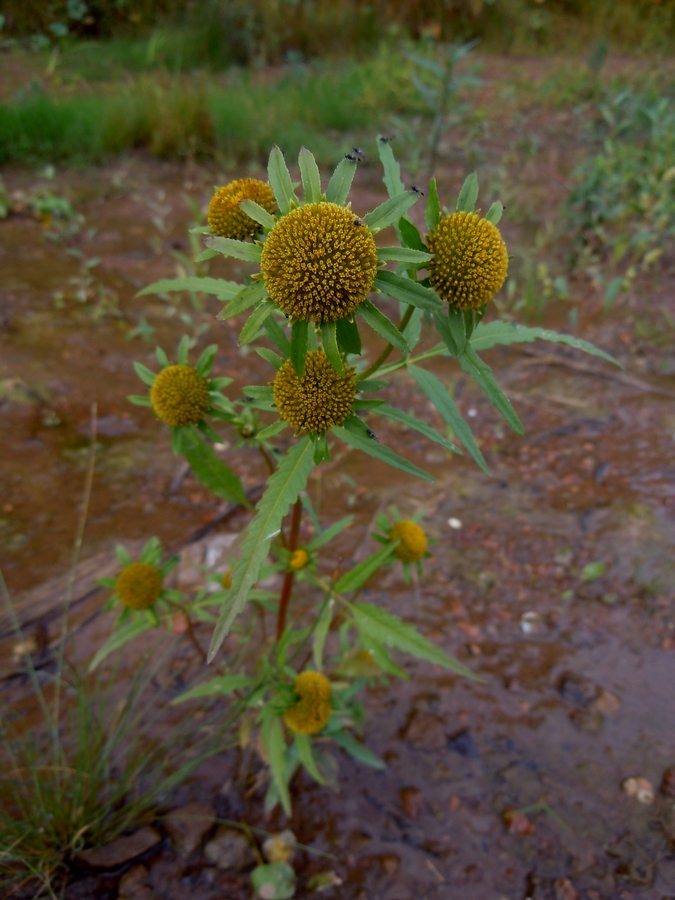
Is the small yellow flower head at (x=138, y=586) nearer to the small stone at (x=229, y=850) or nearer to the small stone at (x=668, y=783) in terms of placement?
the small stone at (x=229, y=850)

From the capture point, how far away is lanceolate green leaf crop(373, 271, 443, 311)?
52.3 inches

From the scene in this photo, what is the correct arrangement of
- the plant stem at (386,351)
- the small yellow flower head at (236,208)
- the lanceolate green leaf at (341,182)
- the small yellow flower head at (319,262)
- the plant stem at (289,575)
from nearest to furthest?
the small yellow flower head at (319,262), the lanceolate green leaf at (341,182), the plant stem at (386,351), the small yellow flower head at (236,208), the plant stem at (289,575)

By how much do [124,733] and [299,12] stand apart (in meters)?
9.37

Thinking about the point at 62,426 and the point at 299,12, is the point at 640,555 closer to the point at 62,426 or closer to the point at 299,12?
the point at 62,426

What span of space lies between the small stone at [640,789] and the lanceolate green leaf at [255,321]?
2.03 meters

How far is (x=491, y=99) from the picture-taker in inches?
293

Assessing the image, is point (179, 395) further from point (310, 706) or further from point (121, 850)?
point (121, 850)

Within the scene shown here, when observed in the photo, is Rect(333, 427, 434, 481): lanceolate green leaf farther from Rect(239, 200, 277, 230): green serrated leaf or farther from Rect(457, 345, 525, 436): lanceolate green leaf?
Rect(239, 200, 277, 230): green serrated leaf

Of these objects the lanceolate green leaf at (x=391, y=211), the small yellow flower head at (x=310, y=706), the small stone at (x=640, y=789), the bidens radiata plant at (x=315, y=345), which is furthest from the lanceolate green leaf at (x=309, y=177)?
the small stone at (x=640, y=789)

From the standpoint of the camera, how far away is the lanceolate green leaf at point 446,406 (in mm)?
1466

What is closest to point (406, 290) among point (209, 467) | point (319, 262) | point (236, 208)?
point (319, 262)

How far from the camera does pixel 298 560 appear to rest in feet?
6.40

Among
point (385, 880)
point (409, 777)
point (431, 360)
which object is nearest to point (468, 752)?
point (409, 777)

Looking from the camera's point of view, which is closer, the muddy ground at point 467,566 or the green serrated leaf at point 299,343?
the green serrated leaf at point 299,343
